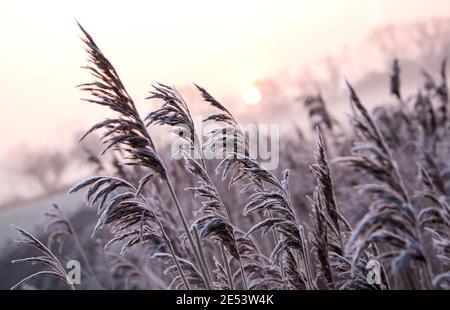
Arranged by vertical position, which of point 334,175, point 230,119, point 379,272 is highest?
point 334,175

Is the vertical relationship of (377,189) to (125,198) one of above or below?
below

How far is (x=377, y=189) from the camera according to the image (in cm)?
235

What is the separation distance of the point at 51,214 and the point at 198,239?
283 cm

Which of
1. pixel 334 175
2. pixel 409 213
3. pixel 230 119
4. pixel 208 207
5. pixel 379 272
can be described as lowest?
pixel 379 272

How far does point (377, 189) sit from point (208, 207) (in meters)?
1.04
